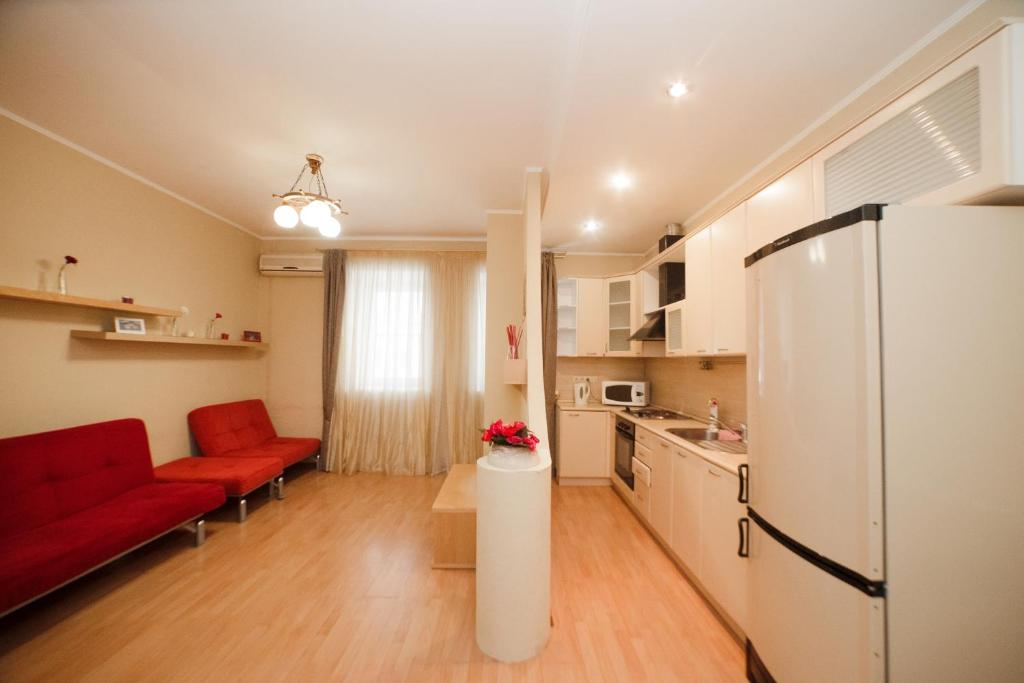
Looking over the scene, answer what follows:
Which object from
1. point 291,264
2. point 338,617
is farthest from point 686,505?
point 291,264

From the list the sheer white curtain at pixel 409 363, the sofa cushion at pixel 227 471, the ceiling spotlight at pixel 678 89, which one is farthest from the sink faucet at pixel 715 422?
the sofa cushion at pixel 227 471

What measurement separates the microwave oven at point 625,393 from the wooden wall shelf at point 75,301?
4.29 m

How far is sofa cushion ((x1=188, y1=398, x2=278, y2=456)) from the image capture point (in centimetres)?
329

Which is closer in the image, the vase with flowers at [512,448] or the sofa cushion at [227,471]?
the vase with flowers at [512,448]

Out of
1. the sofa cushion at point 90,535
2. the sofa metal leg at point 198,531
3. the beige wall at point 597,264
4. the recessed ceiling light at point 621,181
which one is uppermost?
the recessed ceiling light at point 621,181

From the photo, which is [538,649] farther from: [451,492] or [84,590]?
[84,590]

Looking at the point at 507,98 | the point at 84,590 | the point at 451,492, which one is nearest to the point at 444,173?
the point at 507,98

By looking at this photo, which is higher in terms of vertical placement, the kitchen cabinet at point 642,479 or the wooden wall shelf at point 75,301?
the wooden wall shelf at point 75,301

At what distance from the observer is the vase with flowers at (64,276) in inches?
90.3

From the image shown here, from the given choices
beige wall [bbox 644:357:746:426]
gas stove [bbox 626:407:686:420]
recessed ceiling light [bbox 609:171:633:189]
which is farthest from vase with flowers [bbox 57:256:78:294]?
beige wall [bbox 644:357:746:426]

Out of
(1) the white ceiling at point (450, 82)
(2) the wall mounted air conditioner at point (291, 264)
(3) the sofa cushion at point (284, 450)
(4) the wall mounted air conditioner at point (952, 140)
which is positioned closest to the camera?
(4) the wall mounted air conditioner at point (952, 140)

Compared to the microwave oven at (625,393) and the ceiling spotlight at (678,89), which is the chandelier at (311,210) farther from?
the microwave oven at (625,393)

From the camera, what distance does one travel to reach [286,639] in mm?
1702

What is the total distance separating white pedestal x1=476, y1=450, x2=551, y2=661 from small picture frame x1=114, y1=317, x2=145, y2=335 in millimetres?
3162
